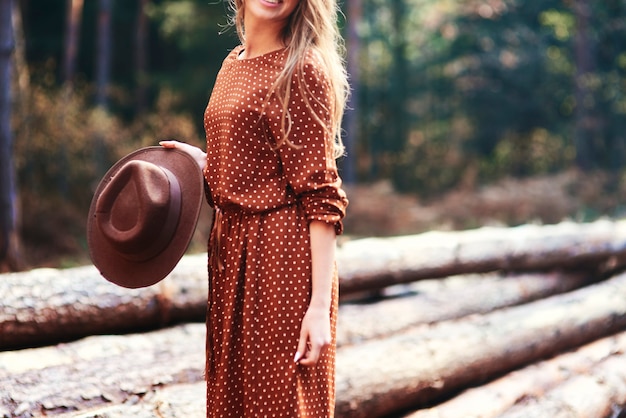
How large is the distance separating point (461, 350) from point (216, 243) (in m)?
2.51

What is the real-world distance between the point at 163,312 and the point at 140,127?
1081cm

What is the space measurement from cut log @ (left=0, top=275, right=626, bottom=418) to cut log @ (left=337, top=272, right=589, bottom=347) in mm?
148

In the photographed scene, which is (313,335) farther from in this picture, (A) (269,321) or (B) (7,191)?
(B) (7,191)

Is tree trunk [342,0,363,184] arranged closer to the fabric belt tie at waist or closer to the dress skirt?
the fabric belt tie at waist

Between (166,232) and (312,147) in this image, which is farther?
(166,232)

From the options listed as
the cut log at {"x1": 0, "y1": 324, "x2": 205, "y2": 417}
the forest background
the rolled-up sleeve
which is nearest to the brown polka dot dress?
the rolled-up sleeve

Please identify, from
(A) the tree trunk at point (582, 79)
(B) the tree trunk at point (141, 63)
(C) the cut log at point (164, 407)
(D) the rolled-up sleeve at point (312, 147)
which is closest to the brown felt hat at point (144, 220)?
(D) the rolled-up sleeve at point (312, 147)

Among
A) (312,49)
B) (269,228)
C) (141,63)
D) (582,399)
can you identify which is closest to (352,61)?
(141,63)

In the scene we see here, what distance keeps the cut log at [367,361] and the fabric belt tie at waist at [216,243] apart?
113cm

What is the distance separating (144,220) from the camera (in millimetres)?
2240

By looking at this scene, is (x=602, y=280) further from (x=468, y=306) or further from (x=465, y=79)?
(x=465, y=79)

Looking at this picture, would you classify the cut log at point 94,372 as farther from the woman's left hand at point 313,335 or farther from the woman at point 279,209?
the woman's left hand at point 313,335

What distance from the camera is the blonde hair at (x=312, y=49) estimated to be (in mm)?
2064

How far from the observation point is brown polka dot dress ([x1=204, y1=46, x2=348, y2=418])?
207 cm
